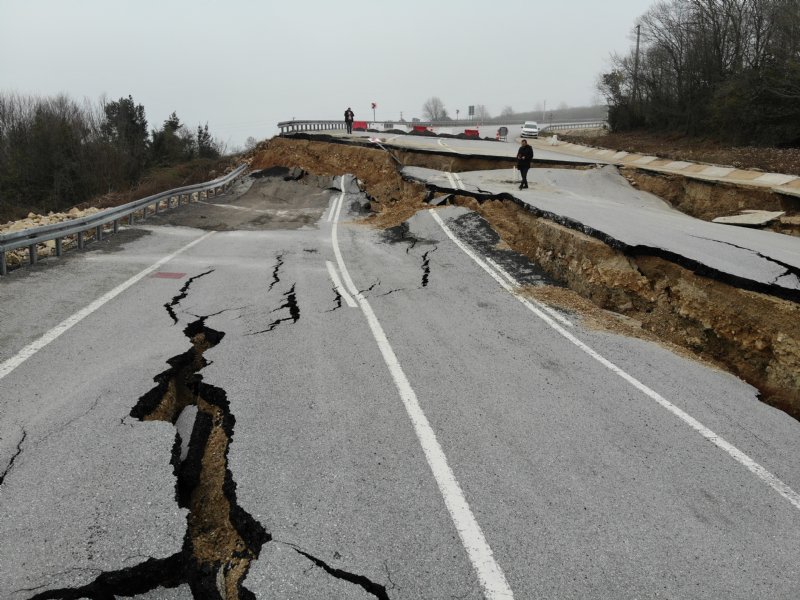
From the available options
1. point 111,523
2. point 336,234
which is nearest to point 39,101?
point 336,234

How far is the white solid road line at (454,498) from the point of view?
10.2 feet

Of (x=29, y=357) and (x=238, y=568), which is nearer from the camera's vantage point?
(x=238, y=568)

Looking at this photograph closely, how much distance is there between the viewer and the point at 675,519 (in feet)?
12.3

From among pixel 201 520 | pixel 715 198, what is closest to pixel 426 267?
pixel 201 520

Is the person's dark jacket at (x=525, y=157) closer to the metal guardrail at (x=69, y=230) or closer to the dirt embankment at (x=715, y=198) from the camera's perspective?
the dirt embankment at (x=715, y=198)

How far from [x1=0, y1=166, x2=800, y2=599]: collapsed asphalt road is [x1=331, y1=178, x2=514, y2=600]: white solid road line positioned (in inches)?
0.8

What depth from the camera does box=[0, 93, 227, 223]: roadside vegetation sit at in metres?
55.8

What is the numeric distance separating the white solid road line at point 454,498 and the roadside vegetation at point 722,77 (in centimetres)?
2818

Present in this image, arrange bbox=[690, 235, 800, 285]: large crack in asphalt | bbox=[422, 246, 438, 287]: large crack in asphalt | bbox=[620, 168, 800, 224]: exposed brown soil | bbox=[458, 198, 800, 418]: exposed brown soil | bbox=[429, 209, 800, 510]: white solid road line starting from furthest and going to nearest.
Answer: bbox=[620, 168, 800, 224]: exposed brown soil < bbox=[422, 246, 438, 287]: large crack in asphalt < bbox=[690, 235, 800, 285]: large crack in asphalt < bbox=[458, 198, 800, 418]: exposed brown soil < bbox=[429, 209, 800, 510]: white solid road line

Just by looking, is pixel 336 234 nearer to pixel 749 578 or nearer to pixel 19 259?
pixel 19 259

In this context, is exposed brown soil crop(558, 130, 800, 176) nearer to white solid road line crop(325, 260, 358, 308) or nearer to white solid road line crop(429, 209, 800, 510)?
white solid road line crop(429, 209, 800, 510)

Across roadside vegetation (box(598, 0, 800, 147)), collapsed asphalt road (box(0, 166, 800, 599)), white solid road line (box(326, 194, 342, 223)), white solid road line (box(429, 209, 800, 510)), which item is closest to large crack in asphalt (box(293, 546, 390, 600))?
collapsed asphalt road (box(0, 166, 800, 599))

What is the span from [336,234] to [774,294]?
34.9 feet

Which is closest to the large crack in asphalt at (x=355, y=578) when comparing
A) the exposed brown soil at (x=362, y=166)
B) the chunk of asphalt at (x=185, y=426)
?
the chunk of asphalt at (x=185, y=426)
